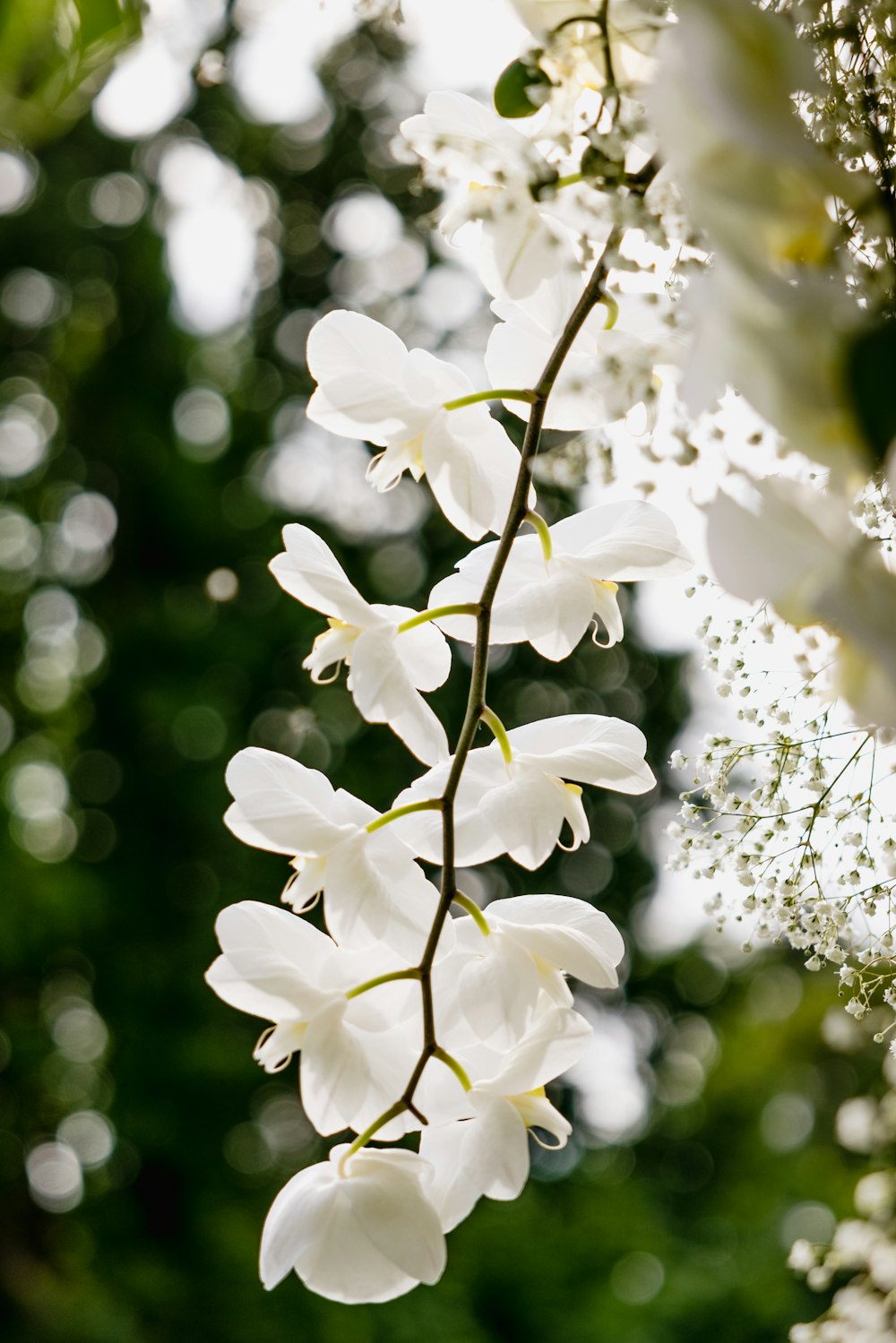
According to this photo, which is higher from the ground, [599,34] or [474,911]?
[599,34]

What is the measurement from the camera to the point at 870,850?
0.32 metres

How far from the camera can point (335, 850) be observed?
0.78ft

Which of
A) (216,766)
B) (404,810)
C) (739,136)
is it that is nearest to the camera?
(739,136)

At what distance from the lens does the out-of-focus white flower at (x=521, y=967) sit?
0.76 feet

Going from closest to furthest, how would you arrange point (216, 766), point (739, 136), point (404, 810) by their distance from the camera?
point (739, 136) < point (404, 810) < point (216, 766)

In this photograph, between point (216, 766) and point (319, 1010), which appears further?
point (216, 766)

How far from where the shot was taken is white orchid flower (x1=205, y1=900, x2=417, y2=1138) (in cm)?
23

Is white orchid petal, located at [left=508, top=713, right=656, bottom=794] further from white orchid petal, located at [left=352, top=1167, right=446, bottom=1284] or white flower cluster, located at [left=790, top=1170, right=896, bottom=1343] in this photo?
white flower cluster, located at [left=790, top=1170, right=896, bottom=1343]

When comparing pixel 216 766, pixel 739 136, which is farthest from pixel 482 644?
pixel 216 766

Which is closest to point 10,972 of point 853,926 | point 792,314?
point 853,926

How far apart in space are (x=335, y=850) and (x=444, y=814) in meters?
0.02

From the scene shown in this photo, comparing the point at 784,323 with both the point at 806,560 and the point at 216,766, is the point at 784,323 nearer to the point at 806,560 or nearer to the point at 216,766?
the point at 806,560

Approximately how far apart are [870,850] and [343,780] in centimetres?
220

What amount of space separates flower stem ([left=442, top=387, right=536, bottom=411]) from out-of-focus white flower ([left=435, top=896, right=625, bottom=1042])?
9 centimetres
